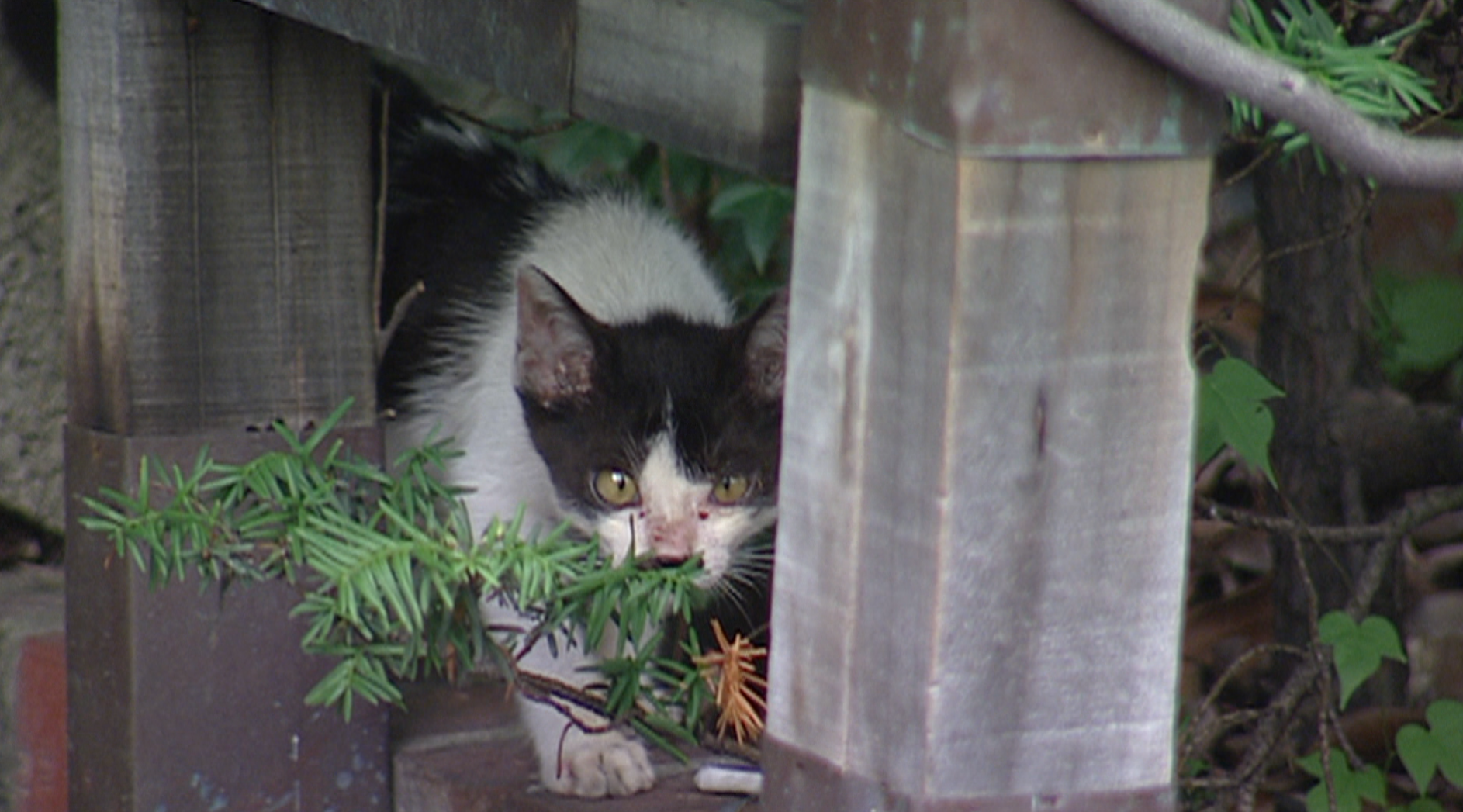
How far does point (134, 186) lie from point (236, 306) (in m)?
0.20

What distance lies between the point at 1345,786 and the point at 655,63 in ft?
5.74

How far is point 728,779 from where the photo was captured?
8.08 ft

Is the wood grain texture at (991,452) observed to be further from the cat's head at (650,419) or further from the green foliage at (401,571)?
the cat's head at (650,419)

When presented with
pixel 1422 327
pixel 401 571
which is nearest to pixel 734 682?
pixel 401 571

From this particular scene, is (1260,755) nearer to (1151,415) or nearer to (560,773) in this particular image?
(560,773)

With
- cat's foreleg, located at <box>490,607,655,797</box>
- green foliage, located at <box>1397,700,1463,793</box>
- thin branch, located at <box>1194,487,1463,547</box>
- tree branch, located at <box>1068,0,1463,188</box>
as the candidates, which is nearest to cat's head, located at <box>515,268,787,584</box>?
cat's foreleg, located at <box>490,607,655,797</box>

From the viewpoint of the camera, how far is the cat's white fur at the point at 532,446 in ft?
8.27

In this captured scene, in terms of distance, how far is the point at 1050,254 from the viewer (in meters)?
1.29

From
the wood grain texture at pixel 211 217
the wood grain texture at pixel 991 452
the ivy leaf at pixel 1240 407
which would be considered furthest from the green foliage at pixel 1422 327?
the wood grain texture at pixel 991 452

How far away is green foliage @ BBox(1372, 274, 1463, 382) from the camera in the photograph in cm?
369

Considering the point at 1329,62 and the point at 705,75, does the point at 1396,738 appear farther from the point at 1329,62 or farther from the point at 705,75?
the point at 705,75

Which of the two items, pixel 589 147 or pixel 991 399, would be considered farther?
pixel 589 147

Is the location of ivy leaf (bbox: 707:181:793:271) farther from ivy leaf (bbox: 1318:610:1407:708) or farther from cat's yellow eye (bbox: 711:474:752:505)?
ivy leaf (bbox: 1318:610:1407:708)

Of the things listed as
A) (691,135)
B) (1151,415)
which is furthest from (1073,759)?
(691,135)
